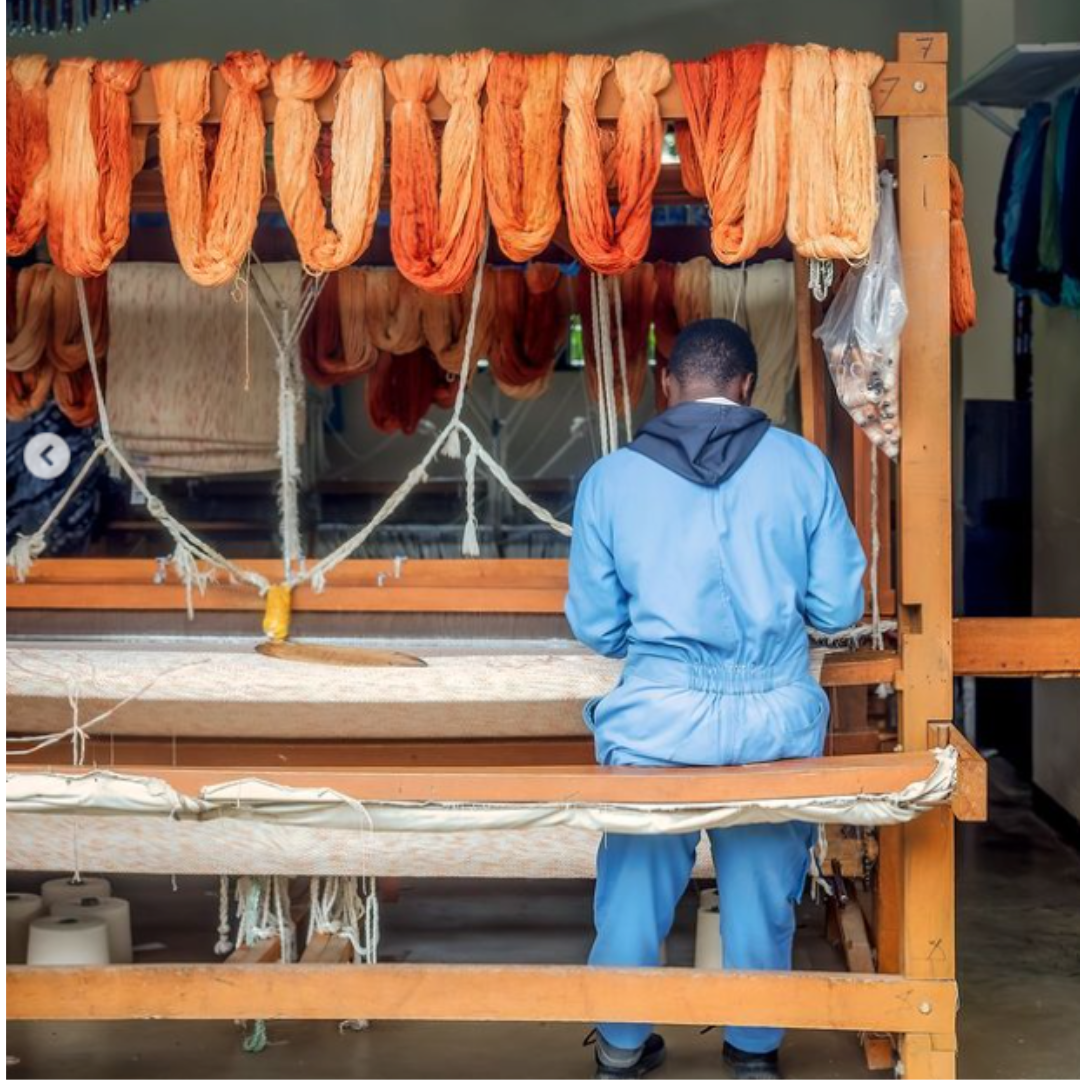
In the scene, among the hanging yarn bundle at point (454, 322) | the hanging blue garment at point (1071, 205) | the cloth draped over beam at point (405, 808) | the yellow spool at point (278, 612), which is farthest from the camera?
the hanging blue garment at point (1071, 205)

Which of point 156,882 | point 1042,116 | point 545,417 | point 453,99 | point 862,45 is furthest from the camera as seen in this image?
point 545,417

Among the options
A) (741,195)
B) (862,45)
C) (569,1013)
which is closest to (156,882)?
(569,1013)

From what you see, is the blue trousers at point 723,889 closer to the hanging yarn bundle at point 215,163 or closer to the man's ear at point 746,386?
the man's ear at point 746,386

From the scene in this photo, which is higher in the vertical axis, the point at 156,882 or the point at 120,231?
the point at 120,231

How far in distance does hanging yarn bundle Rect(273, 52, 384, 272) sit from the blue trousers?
1.50 m

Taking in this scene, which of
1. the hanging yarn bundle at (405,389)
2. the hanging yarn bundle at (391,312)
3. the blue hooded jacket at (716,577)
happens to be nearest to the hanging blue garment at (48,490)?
the hanging yarn bundle at (405,389)

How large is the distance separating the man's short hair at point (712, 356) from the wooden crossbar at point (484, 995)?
1.32 meters

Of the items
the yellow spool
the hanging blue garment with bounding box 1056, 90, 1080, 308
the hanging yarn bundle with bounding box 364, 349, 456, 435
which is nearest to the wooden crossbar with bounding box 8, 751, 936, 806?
the yellow spool

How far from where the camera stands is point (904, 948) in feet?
12.6

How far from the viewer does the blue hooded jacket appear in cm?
371

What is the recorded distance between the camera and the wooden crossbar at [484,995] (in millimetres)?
3646

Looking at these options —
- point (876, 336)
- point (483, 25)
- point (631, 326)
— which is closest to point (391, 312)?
point (631, 326)

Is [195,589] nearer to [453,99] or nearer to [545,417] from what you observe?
[453,99]

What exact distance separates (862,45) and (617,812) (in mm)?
7507
